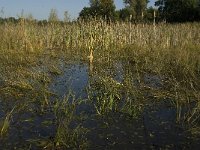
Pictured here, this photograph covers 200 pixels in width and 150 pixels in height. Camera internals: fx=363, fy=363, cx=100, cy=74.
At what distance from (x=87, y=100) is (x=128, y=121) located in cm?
139

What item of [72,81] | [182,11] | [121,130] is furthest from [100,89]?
[182,11]

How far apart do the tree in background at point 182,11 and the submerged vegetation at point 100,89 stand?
22.5m

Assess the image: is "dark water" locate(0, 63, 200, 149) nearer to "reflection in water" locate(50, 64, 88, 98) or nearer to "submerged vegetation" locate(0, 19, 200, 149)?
"submerged vegetation" locate(0, 19, 200, 149)

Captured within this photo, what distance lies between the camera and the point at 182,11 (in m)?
38.3

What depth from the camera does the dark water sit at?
4879 millimetres

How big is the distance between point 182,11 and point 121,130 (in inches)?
1371

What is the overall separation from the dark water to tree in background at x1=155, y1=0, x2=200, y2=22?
1239 inches

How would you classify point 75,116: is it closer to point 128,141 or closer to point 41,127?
point 41,127

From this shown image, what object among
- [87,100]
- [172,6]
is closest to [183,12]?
[172,6]

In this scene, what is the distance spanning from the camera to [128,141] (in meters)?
4.99

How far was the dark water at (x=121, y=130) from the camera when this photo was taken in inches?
192

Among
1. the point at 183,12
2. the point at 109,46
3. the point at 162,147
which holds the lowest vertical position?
the point at 162,147

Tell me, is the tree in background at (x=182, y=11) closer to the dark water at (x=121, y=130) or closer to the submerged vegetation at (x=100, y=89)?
the submerged vegetation at (x=100, y=89)

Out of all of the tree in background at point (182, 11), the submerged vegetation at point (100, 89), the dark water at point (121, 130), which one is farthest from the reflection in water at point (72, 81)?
the tree in background at point (182, 11)
